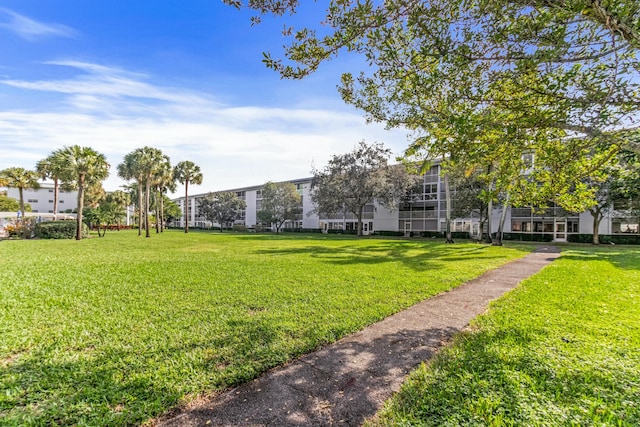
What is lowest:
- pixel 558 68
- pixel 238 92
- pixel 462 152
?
pixel 462 152

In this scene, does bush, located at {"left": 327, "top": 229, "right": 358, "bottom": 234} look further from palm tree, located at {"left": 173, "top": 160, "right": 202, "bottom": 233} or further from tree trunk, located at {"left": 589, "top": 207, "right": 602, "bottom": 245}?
tree trunk, located at {"left": 589, "top": 207, "right": 602, "bottom": 245}

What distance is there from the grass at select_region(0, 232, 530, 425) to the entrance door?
3109 cm

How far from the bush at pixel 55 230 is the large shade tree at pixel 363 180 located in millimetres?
27048

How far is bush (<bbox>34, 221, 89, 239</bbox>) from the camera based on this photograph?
1085 inches

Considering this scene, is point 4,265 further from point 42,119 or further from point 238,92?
point 238,92

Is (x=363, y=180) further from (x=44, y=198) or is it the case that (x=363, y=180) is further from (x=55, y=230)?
(x=44, y=198)

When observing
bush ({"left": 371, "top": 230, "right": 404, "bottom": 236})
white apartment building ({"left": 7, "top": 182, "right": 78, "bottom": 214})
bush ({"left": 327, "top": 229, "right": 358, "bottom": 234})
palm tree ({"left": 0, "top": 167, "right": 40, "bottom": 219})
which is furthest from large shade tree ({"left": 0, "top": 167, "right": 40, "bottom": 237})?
bush ({"left": 371, "top": 230, "right": 404, "bottom": 236})

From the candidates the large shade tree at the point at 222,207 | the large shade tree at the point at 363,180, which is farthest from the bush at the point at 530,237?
the large shade tree at the point at 222,207

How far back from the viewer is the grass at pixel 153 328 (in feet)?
10.1

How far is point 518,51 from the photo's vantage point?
14.3 ft

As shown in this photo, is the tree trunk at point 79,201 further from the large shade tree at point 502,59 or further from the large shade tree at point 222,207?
the large shade tree at point 222,207

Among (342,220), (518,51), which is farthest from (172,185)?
(518,51)

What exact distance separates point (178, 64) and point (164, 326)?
9.48 meters

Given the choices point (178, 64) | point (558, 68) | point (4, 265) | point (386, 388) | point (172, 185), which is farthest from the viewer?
point (172, 185)
